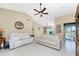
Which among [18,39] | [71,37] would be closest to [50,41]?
[71,37]

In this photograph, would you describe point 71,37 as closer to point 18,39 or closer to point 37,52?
point 37,52

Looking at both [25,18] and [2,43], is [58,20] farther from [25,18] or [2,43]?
[2,43]

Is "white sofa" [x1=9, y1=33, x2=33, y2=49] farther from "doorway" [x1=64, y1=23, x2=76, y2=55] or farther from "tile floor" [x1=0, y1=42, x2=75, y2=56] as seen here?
"doorway" [x1=64, y1=23, x2=76, y2=55]

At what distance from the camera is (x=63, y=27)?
5828 millimetres

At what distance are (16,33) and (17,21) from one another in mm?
741

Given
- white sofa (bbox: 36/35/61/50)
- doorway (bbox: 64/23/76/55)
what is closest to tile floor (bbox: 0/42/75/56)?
doorway (bbox: 64/23/76/55)

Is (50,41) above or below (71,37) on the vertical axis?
below

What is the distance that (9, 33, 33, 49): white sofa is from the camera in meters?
4.73

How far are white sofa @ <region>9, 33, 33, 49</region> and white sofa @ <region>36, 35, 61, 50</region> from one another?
2.28ft

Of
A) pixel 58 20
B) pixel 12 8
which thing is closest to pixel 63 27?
pixel 58 20

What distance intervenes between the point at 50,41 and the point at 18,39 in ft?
5.95

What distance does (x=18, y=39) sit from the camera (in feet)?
17.0

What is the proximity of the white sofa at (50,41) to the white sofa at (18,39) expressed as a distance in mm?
694

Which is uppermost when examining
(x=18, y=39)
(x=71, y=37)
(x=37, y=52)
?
(x=71, y=37)
